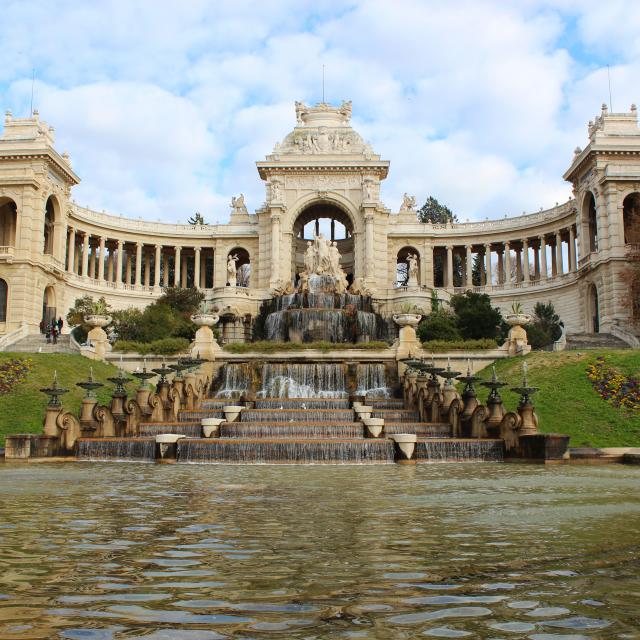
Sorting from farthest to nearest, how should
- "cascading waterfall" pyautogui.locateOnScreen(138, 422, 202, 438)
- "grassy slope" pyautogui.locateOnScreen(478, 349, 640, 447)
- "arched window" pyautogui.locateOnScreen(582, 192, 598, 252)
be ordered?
"arched window" pyautogui.locateOnScreen(582, 192, 598, 252) < "grassy slope" pyautogui.locateOnScreen(478, 349, 640, 447) < "cascading waterfall" pyautogui.locateOnScreen(138, 422, 202, 438)

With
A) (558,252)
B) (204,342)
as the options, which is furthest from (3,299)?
(558,252)

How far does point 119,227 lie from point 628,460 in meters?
67.0

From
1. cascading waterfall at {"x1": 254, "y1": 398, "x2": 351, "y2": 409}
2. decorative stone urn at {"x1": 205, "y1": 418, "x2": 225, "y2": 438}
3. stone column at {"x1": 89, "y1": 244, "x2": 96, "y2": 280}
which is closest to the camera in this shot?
decorative stone urn at {"x1": 205, "y1": 418, "x2": 225, "y2": 438}

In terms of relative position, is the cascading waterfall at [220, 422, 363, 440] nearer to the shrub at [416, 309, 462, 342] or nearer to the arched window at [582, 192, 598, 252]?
the shrub at [416, 309, 462, 342]

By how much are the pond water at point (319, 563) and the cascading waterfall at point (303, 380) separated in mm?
22509

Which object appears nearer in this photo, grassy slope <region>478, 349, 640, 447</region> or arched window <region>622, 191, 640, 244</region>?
grassy slope <region>478, 349, 640, 447</region>

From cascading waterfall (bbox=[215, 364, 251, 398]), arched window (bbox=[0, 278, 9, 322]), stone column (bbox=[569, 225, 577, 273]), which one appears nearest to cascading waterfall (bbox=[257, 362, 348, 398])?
cascading waterfall (bbox=[215, 364, 251, 398])

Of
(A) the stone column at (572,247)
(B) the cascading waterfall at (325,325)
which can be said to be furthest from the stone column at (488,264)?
(B) the cascading waterfall at (325,325)

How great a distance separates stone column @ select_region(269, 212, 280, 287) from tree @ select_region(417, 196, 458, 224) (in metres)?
36.0

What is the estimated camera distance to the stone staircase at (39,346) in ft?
150

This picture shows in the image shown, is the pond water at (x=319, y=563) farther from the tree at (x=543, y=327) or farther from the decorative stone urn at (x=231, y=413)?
the tree at (x=543, y=327)

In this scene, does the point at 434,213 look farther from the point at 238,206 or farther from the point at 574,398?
the point at 574,398

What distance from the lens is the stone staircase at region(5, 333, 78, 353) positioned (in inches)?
1797

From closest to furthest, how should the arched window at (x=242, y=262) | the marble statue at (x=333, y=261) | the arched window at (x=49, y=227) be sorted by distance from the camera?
the marble statue at (x=333, y=261) < the arched window at (x=49, y=227) < the arched window at (x=242, y=262)
